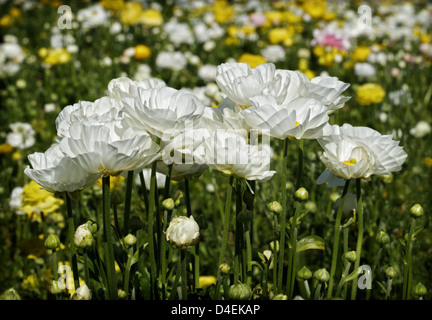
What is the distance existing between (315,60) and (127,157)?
109 inches

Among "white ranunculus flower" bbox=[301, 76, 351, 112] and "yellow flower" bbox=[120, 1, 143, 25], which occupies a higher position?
"yellow flower" bbox=[120, 1, 143, 25]

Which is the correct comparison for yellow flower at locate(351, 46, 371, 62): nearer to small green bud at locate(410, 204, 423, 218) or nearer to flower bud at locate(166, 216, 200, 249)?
small green bud at locate(410, 204, 423, 218)

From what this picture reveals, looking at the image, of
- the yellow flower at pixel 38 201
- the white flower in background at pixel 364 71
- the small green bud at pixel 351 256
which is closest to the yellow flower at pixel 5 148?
the yellow flower at pixel 38 201

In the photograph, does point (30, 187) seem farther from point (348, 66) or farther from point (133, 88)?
point (348, 66)

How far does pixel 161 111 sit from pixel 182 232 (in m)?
0.20

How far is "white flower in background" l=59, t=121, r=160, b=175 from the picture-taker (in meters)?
0.76

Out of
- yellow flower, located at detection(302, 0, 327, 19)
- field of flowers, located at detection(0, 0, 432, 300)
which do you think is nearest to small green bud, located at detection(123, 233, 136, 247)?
field of flowers, located at detection(0, 0, 432, 300)

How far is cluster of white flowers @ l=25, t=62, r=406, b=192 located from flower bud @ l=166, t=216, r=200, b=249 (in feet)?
0.33

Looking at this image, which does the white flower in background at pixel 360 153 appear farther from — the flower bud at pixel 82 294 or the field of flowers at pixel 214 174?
the flower bud at pixel 82 294

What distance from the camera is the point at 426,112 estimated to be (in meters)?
2.61

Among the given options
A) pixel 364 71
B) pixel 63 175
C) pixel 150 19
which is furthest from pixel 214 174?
pixel 150 19

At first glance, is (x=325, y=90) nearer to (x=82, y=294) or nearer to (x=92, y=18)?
(x=82, y=294)

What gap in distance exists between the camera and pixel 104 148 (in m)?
0.76

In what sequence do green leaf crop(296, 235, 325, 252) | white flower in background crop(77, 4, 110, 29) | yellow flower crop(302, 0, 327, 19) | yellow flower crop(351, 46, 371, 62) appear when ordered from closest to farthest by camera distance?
1. green leaf crop(296, 235, 325, 252)
2. yellow flower crop(351, 46, 371, 62)
3. white flower in background crop(77, 4, 110, 29)
4. yellow flower crop(302, 0, 327, 19)
